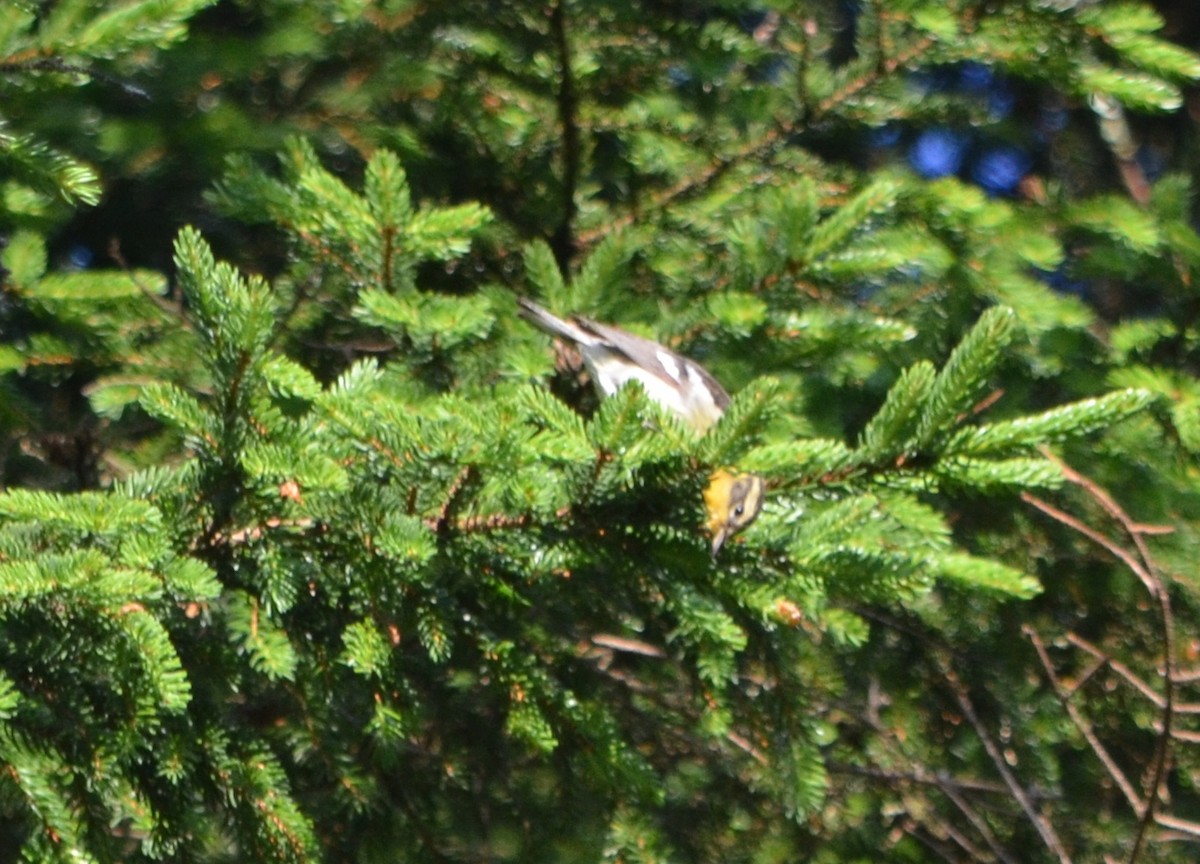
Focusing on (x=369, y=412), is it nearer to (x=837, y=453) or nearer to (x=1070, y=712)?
(x=837, y=453)

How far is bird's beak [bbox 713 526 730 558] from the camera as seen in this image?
2477 mm

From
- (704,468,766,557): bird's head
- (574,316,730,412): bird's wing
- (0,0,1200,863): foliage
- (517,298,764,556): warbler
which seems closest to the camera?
(0,0,1200,863): foliage

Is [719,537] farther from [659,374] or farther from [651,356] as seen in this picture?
[659,374]

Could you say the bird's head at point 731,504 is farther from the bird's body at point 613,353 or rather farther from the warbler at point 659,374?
the bird's body at point 613,353

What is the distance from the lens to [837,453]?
2.42 meters

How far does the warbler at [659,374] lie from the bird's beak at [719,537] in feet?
0.10

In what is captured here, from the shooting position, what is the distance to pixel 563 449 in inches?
90.4

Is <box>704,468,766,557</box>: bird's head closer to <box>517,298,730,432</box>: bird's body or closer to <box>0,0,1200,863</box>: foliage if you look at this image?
<box>0,0,1200,863</box>: foliage

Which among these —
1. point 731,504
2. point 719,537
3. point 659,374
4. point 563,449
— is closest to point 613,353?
point 659,374

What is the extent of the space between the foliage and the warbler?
0.06 meters

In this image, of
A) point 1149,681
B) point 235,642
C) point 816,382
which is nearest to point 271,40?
point 816,382

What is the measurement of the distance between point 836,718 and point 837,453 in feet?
8.37

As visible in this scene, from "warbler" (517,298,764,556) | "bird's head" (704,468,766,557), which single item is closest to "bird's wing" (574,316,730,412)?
"warbler" (517,298,764,556)

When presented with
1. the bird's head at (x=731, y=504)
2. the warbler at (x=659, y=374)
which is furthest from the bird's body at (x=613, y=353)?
the bird's head at (x=731, y=504)
